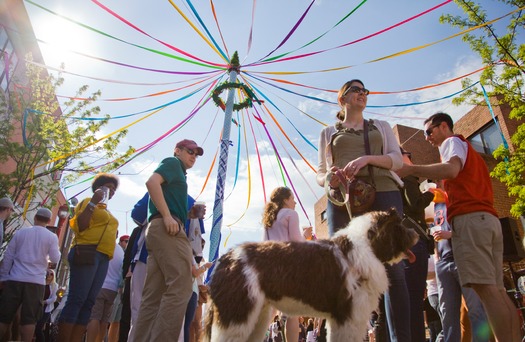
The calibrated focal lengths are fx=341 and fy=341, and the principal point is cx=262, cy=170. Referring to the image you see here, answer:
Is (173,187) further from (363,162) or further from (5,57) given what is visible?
(5,57)

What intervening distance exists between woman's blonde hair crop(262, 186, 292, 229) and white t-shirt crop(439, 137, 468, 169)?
6.80 feet

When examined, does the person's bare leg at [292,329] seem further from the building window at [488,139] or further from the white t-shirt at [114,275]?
the building window at [488,139]

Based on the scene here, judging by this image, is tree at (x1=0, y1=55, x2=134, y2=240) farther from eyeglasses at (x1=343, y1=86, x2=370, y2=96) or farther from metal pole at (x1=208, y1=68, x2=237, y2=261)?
eyeglasses at (x1=343, y1=86, x2=370, y2=96)

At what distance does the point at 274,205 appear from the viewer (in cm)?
468

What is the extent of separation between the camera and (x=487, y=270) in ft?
8.91

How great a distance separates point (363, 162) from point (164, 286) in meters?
2.24

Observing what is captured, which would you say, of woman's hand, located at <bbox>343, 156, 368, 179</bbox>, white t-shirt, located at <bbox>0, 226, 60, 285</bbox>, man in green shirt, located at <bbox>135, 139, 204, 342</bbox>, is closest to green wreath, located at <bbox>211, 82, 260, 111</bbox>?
white t-shirt, located at <bbox>0, 226, 60, 285</bbox>

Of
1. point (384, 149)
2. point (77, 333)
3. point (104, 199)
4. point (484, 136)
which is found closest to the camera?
point (384, 149)

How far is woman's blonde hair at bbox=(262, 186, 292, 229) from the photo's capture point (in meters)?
4.59

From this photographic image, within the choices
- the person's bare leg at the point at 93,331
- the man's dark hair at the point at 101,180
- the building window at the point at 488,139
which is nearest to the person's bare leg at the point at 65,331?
the person's bare leg at the point at 93,331

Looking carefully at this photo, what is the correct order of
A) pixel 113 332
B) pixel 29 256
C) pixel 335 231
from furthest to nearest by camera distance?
pixel 113 332, pixel 29 256, pixel 335 231

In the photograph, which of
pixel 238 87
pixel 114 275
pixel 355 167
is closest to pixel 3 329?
pixel 114 275

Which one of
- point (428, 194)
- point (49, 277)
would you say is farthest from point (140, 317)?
point (49, 277)

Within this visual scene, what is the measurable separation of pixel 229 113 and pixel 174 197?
6138 mm
